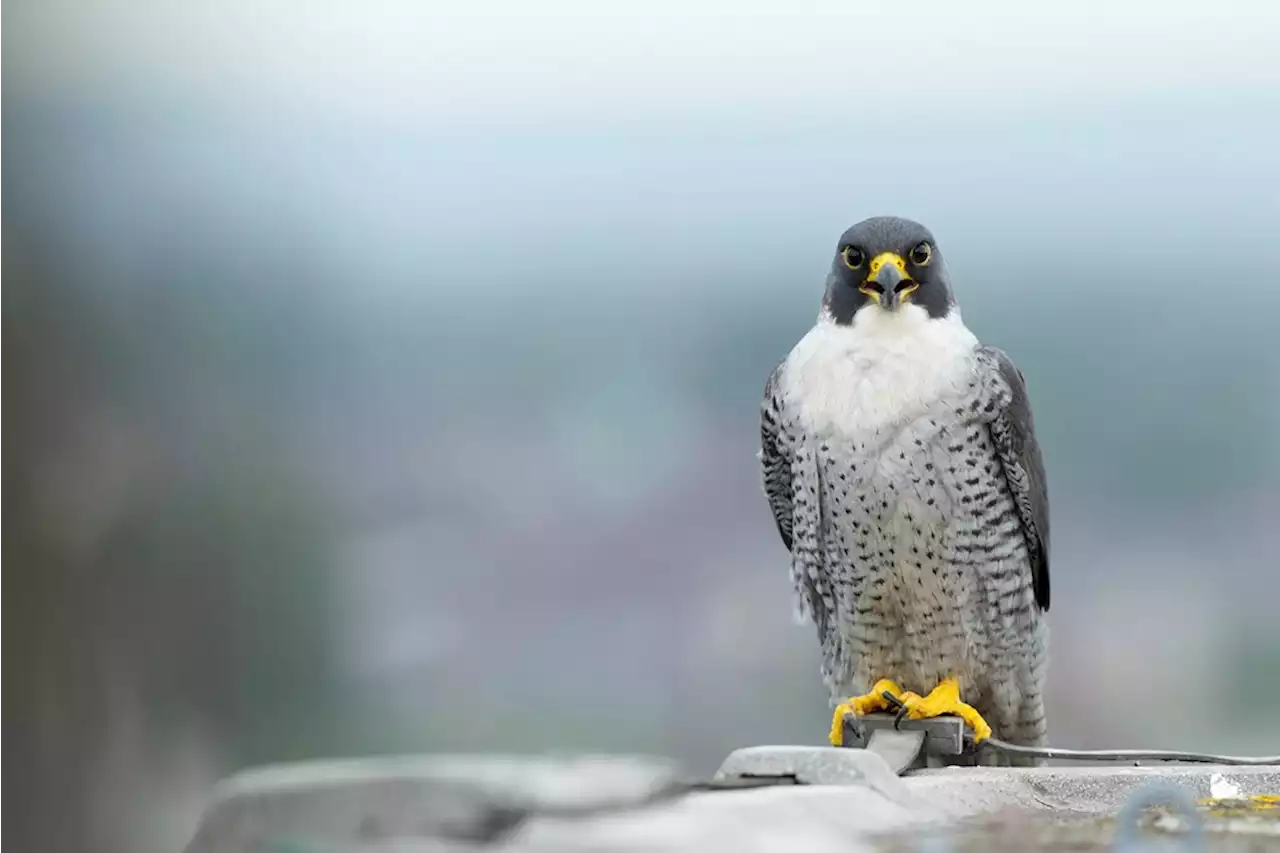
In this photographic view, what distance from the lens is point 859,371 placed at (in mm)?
2180

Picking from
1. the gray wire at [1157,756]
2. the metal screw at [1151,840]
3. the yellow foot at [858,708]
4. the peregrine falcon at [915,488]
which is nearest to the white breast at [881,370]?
the peregrine falcon at [915,488]

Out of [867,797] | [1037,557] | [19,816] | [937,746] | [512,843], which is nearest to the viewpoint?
[512,843]

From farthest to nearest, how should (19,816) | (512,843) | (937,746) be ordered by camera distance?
(19,816) < (937,746) < (512,843)

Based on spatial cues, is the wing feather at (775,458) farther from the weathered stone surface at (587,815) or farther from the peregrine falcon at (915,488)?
the weathered stone surface at (587,815)

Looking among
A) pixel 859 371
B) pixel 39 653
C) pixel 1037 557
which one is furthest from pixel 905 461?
pixel 39 653

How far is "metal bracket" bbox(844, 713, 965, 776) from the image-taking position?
205 centimetres

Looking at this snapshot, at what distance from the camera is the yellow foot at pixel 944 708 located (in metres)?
2.18

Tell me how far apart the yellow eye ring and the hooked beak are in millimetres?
21

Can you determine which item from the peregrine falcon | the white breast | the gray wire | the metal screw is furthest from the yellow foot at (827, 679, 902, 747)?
the metal screw

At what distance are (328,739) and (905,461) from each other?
2081 millimetres

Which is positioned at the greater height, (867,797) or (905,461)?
(905,461)

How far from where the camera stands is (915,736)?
209cm

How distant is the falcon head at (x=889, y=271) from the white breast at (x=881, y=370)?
0.05ft

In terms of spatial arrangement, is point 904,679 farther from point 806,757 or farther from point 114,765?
point 114,765
